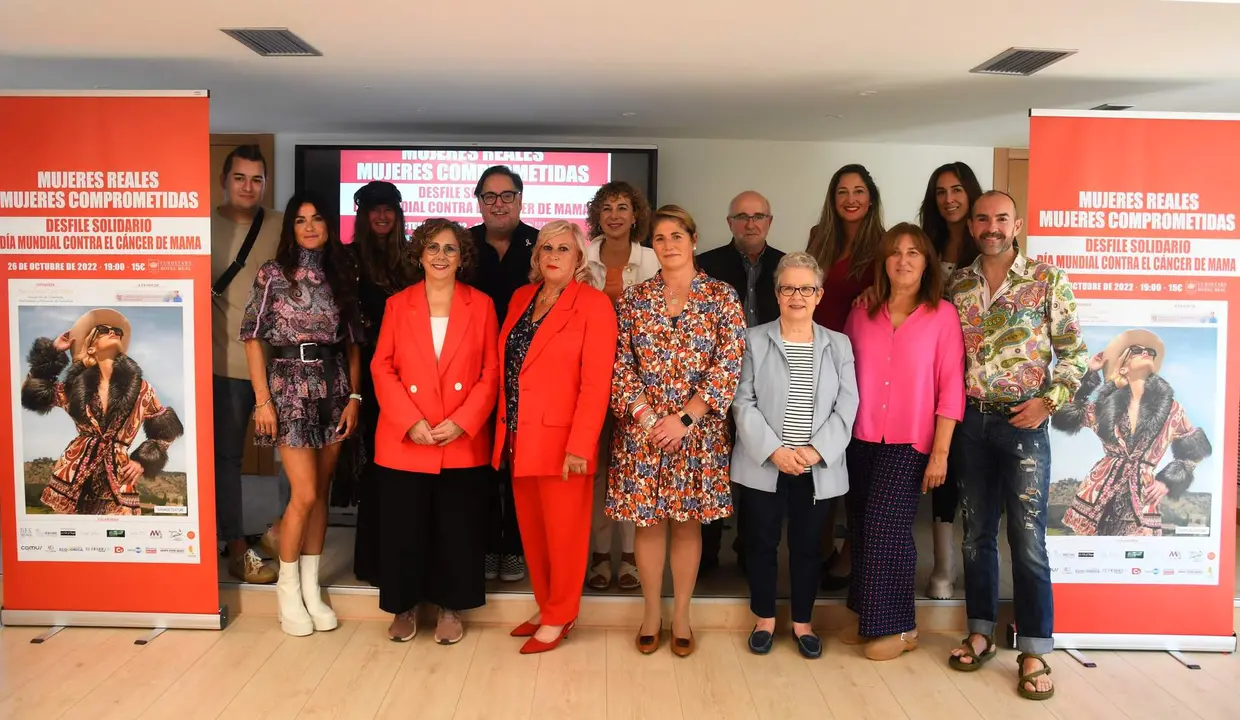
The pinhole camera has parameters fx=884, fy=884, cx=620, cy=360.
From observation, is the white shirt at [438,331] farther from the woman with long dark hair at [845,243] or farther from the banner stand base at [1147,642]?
the banner stand base at [1147,642]

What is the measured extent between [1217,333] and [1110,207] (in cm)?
65

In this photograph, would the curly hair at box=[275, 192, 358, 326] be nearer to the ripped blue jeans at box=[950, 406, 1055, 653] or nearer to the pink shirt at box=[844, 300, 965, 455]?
the pink shirt at box=[844, 300, 965, 455]

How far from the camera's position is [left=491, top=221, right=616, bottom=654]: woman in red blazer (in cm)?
316

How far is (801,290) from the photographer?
3135mm

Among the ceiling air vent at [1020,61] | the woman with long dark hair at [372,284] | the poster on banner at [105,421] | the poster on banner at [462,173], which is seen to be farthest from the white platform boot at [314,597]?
the ceiling air vent at [1020,61]

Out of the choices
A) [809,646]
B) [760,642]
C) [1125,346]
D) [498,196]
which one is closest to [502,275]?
[498,196]

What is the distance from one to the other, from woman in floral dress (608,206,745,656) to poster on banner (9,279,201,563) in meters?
1.74

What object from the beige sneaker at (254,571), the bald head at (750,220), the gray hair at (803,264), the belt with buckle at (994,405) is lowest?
the beige sneaker at (254,571)

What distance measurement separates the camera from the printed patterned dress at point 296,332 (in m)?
3.30

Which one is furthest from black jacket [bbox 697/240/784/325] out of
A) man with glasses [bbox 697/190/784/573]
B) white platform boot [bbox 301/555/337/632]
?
white platform boot [bbox 301/555/337/632]

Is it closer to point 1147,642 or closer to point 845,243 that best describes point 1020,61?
point 845,243

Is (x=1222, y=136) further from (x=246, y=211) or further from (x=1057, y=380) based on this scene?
(x=246, y=211)

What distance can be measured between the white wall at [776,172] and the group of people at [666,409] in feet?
8.24

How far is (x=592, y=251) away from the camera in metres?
3.60
